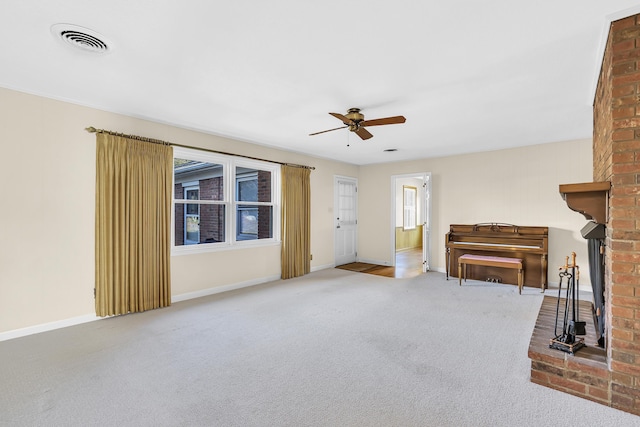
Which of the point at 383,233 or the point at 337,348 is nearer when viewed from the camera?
the point at 337,348

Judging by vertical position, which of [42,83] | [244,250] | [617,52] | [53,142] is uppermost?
[42,83]

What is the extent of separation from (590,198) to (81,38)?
3608 mm

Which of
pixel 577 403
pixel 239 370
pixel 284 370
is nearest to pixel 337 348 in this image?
pixel 284 370

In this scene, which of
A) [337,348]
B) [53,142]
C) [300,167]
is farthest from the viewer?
[300,167]

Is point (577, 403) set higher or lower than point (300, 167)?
lower

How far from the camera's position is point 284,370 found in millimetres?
2289

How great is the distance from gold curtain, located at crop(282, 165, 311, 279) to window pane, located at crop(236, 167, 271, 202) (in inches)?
12.3

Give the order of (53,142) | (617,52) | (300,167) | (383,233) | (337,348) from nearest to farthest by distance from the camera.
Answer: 1. (617,52)
2. (337,348)
3. (53,142)
4. (300,167)
5. (383,233)

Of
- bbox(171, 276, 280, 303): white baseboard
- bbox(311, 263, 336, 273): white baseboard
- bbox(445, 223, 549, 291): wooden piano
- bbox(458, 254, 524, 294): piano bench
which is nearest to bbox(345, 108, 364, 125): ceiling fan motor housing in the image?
bbox(171, 276, 280, 303): white baseboard

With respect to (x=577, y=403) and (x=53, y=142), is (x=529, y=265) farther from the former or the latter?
(x=53, y=142)

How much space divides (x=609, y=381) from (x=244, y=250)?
13.9 feet

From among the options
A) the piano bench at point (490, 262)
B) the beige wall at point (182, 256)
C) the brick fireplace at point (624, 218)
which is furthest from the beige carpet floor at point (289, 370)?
the piano bench at point (490, 262)

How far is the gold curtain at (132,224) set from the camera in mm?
3279

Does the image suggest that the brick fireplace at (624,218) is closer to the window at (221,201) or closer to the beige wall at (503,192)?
the beige wall at (503,192)
